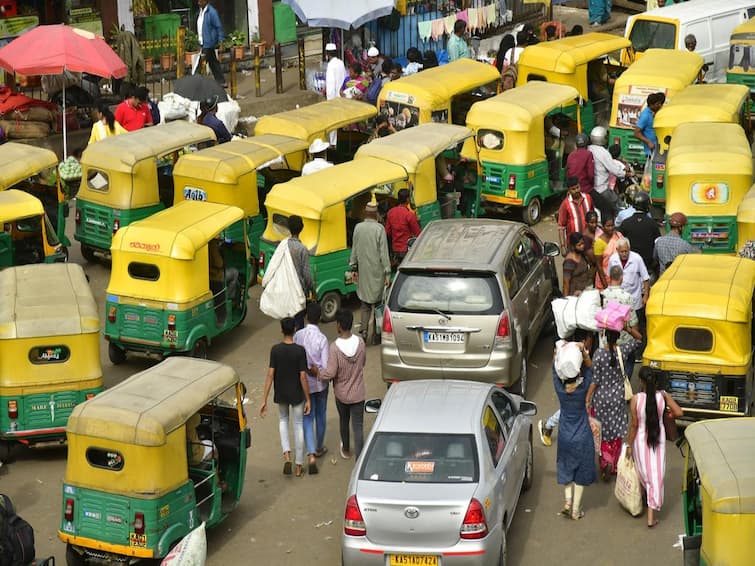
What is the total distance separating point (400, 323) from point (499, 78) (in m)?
9.80

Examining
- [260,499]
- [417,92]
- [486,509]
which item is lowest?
[260,499]

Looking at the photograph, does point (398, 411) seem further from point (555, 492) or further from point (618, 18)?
point (618, 18)

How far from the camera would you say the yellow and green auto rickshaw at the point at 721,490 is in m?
8.83

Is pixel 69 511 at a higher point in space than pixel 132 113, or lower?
lower

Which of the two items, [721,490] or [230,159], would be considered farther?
[230,159]

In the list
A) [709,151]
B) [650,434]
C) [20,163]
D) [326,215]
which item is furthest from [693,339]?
[20,163]

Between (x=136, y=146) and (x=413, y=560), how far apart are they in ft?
32.5

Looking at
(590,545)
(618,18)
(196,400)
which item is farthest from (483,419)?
(618,18)

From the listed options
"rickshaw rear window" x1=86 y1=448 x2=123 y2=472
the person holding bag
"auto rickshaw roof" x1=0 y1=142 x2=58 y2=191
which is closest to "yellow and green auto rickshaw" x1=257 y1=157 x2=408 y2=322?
"auto rickshaw roof" x1=0 y1=142 x2=58 y2=191

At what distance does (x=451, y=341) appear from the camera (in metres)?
14.5

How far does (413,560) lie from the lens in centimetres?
1090

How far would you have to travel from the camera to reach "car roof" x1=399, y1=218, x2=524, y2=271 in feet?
48.3

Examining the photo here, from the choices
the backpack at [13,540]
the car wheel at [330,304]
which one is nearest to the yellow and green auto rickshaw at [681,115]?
the car wheel at [330,304]

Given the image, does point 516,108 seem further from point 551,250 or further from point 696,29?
point 696,29
